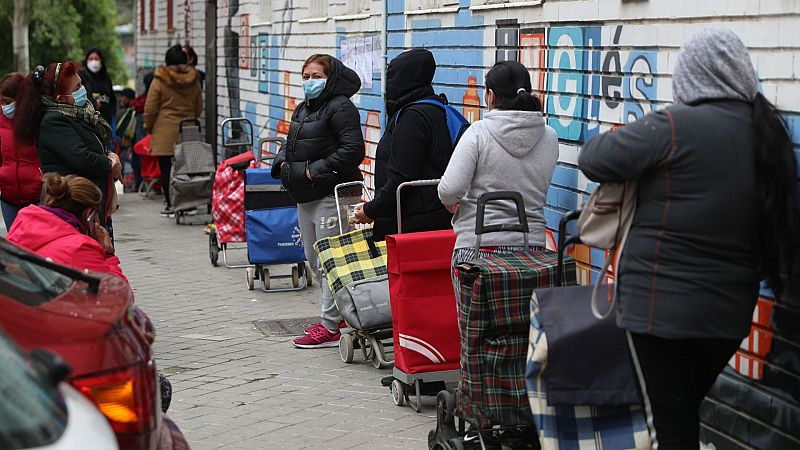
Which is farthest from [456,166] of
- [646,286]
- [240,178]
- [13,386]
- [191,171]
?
[191,171]

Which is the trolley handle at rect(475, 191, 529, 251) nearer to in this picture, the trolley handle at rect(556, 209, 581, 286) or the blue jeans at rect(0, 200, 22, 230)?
the trolley handle at rect(556, 209, 581, 286)

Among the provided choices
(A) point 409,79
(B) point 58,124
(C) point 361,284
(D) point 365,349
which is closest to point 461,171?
(A) point 409,79

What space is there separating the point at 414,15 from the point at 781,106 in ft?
19.1

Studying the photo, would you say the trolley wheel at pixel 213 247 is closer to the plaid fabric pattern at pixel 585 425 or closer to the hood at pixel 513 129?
the hood at pixel 513 129

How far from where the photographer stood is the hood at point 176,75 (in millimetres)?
16906

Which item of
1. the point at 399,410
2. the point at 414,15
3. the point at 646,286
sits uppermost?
the point at 414,15

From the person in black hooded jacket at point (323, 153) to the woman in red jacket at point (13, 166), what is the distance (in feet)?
5.57

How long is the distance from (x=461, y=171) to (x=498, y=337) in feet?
3.01

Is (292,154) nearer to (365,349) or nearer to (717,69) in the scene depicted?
(365,349)

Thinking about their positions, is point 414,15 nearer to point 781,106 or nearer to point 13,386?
point 781,106

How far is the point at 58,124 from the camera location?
26.9 feet

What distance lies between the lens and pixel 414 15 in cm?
1088

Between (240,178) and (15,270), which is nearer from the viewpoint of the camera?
(15,270)

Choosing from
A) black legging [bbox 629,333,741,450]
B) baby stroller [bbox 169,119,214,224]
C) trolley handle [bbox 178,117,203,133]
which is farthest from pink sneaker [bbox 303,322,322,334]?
trolley handle [bbox 178,117,203,133]
